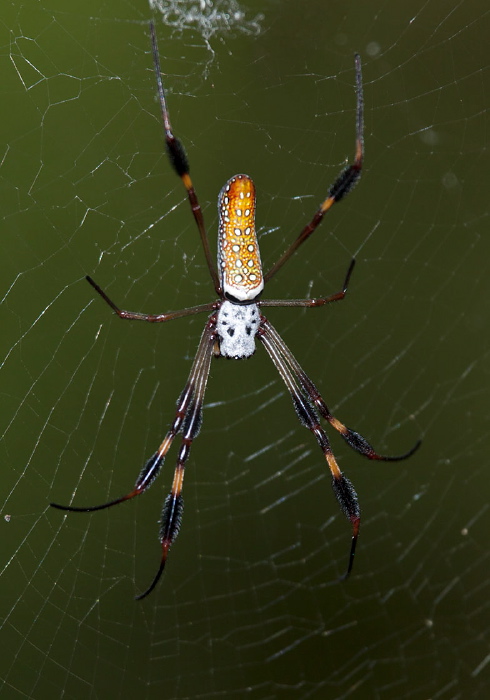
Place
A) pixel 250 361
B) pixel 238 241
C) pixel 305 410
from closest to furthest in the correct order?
1. pixel 238 241
2. pixel 305 410
3. pixel 250 361

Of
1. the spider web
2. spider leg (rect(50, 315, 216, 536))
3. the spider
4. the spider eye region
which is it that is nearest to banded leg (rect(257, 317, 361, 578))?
the spider

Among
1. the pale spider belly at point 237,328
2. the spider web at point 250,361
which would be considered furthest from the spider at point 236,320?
the spider web at point 250,361

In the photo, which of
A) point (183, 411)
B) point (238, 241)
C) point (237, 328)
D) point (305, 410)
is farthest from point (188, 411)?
point (238, 241)

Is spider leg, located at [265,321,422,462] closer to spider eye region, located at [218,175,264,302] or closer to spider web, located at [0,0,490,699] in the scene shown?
spider eye region, located at [218,175,264,302]

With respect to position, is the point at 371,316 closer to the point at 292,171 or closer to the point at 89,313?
the point at 292,171

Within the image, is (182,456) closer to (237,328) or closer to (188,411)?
(188,411)

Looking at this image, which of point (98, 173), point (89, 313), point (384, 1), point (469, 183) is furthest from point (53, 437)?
point (469, 183)

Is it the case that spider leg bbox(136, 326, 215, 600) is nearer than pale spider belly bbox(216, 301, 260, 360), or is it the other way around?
spider leg bbox(136, 326, 215, 600)
